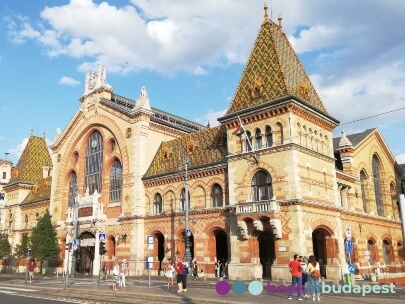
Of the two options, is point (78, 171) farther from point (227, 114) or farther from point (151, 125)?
point (227, 114)

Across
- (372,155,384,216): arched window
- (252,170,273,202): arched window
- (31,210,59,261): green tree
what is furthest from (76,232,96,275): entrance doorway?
(372,155,384,216): arched window

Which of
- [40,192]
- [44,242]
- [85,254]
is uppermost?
[40,192]

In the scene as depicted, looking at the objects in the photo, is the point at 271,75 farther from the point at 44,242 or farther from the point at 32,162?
the point at 32,162

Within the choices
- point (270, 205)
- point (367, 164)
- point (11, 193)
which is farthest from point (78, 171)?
point (367, 164)

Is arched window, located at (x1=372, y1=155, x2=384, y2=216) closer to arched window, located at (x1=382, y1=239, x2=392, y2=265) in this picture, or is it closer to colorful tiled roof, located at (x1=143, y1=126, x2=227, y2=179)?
Result: arched window, located at (x1=382, y1=239, x2=392, y2=265)

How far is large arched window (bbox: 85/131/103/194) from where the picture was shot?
4753 cm

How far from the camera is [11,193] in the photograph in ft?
209

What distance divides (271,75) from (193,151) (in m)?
11.1

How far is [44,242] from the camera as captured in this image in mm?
46844

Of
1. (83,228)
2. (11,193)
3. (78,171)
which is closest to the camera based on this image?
(83,228)

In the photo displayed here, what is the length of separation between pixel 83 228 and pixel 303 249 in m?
26.3

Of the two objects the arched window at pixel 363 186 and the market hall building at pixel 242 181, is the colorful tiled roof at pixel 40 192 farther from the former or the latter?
the arched window at pixel 363 186

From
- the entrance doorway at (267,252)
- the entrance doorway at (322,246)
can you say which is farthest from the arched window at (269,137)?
the entrance doorway at (267,252)

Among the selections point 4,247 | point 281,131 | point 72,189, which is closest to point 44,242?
point 72,189
